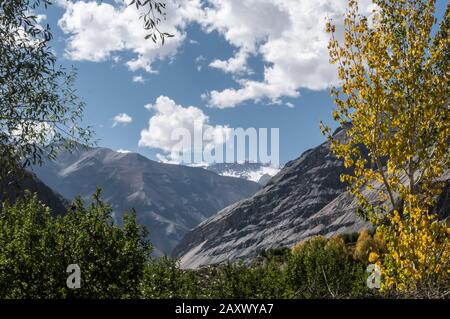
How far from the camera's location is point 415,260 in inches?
504

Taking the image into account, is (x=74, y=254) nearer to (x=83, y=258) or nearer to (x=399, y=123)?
(x=83, y=258)

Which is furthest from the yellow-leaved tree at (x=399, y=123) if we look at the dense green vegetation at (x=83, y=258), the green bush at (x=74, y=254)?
the green bush at (x=74, y=254)

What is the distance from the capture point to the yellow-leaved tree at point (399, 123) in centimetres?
1340

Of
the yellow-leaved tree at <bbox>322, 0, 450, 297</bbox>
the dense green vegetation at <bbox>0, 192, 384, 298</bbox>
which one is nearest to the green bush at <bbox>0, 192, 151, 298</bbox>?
the dense green vegetation at <bbox>0, 192, 384, 298</bbox>

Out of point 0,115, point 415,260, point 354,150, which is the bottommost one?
point 415,260

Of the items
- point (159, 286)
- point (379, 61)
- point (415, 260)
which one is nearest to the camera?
point (415, 260)

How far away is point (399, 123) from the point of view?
14.3 meters

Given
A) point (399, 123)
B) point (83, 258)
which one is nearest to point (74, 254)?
point (83, 258)

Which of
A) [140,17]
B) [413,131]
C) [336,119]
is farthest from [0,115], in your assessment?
[413,131]

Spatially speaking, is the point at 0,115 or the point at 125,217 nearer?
the point at 0,115

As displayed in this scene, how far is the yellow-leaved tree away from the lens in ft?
44.0

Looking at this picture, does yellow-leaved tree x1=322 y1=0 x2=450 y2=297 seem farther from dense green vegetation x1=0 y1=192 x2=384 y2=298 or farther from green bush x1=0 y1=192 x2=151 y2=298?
green bush x1=0 y1=192 x2=151 y2=298
